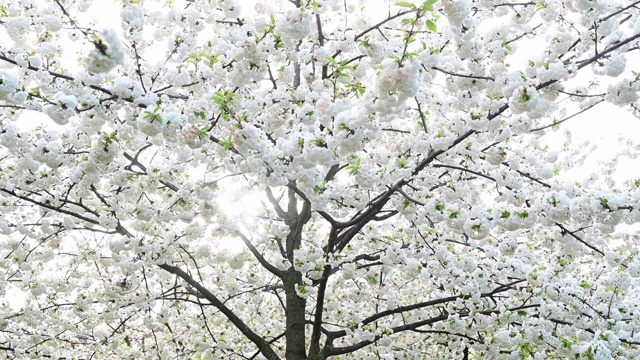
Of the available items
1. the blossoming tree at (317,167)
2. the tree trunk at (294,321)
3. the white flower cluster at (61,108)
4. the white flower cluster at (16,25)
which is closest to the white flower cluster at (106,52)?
Result: the blossoming tree at (317,167)

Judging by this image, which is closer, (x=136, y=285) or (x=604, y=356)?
(x=604, y=356)

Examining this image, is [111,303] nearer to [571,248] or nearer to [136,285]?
[136,285]

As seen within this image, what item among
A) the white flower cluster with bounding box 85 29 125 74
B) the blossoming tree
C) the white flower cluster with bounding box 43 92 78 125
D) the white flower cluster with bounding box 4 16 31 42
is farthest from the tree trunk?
the white flower cluster with bounding box 85 29 125 74

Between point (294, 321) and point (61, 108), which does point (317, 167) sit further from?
point (294, 321)

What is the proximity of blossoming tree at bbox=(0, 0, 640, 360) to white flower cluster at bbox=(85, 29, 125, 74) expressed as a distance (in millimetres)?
11

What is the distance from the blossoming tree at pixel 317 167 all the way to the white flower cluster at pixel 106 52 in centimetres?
1

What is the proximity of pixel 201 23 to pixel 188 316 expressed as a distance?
559 centimetres

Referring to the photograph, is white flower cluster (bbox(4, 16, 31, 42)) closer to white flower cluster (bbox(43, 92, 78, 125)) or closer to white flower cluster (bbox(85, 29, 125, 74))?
white flower cluster (bbox(43, 92, 78, 125))

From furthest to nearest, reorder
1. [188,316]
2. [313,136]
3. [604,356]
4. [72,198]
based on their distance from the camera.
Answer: [188,316] → [72,198] → [604,356] → [313,136]

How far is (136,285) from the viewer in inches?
301

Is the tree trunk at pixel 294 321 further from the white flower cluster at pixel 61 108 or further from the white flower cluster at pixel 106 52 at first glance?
the white flower cluster at pixel 106 52

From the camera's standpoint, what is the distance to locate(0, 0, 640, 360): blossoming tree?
406cm

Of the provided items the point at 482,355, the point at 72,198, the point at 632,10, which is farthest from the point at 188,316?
the point at 632,10

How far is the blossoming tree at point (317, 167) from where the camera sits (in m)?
4.06
